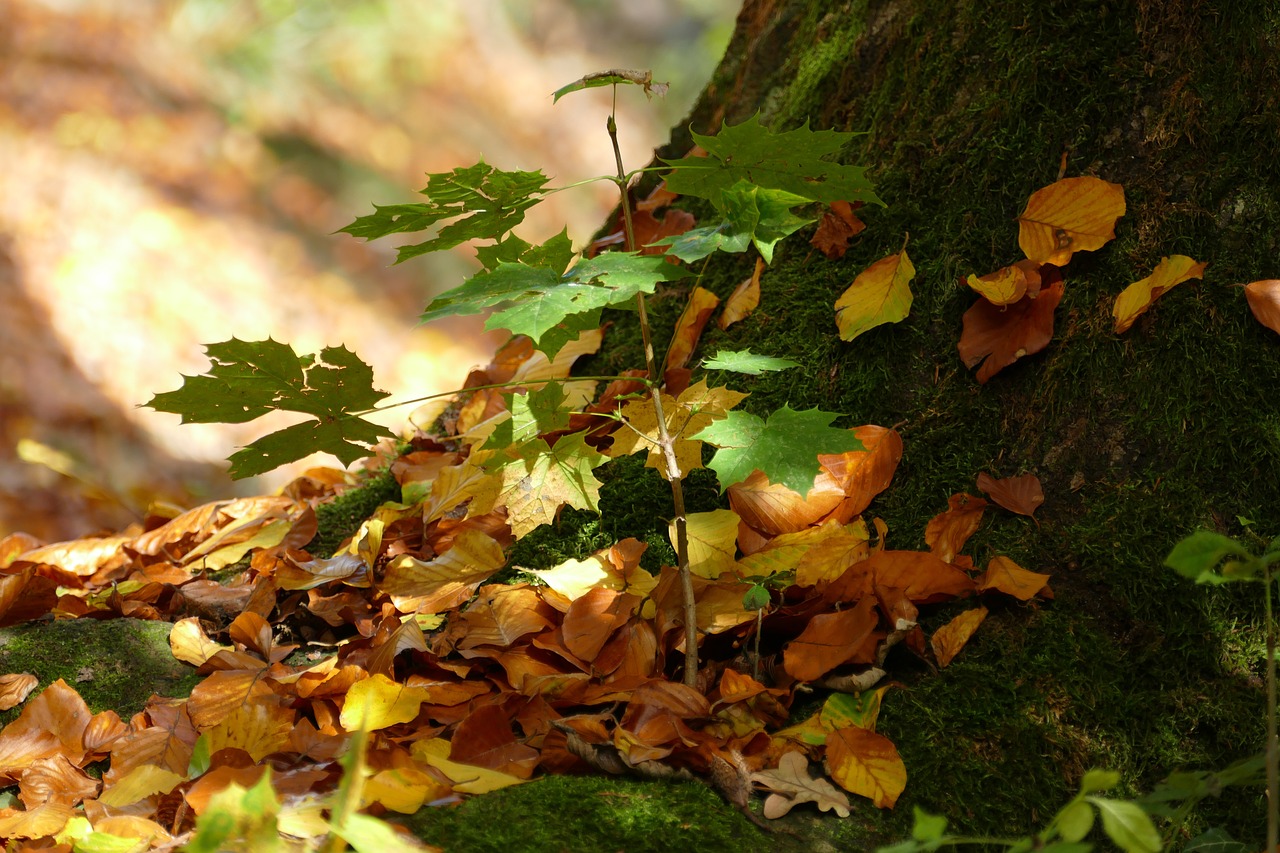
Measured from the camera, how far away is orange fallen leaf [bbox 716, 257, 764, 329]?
1.79 metres

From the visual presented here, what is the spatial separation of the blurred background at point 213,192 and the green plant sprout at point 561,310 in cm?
154

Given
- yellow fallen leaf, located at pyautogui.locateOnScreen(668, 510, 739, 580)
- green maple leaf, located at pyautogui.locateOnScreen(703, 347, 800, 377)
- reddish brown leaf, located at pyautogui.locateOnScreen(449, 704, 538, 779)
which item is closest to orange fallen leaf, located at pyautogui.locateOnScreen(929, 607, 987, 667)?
yellow fallen leaf, located at pyautogui.locateOnScreen(668, 510, 739, 580)

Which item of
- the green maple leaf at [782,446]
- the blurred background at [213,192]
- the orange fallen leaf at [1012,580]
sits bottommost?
the orange fallen leaf at [1012,580]

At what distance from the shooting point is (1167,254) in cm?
136

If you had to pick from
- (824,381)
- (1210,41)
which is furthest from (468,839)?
(1210,41)

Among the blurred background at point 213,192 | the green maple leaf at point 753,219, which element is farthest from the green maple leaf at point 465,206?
the blurred background at point 213,192

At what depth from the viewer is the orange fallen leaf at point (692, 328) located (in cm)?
185

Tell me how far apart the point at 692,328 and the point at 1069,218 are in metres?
0.76

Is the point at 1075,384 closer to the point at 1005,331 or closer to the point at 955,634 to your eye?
the point at 1005,331

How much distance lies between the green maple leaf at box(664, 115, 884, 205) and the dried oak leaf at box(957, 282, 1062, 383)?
376 mm

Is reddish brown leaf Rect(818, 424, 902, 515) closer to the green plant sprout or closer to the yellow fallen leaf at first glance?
the yellow fallen leaf

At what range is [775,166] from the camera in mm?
1171

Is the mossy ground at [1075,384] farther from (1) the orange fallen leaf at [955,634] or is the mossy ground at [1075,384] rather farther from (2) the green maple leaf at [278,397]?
(2) the green maple leaf at [278,397]

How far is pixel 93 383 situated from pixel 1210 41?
184 inches
